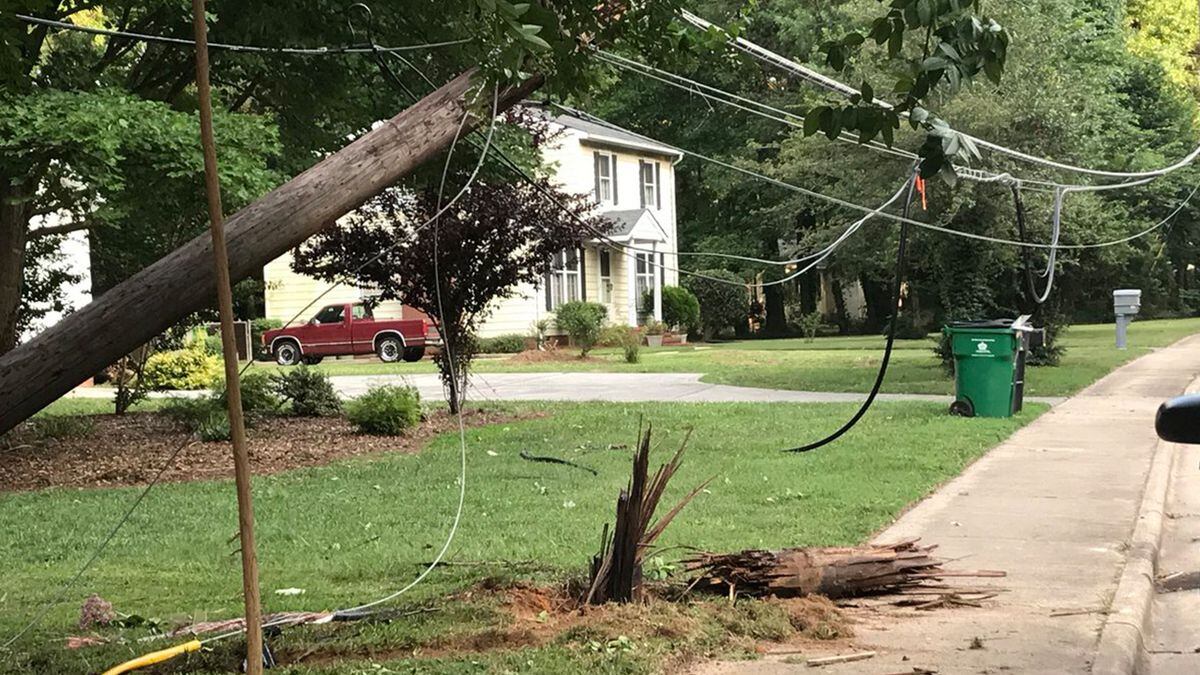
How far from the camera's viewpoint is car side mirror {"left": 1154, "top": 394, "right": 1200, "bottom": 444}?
3.06 metres

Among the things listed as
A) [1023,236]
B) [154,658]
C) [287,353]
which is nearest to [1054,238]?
[1023,236]

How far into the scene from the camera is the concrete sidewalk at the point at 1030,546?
5.52m

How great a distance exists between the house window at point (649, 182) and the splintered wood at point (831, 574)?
34.7 meters

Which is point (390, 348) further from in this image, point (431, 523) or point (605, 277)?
point (431, 523)

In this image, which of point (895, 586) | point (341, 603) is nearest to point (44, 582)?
point (341, 603)

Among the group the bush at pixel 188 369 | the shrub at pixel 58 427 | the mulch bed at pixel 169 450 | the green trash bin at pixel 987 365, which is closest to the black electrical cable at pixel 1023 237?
the green trash bin at pixel 987 365

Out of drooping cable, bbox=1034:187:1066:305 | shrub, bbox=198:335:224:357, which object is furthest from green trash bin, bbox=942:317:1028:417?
shrub, bbox=198:335:224:357

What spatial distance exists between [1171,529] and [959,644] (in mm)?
4445

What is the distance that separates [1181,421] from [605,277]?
35.7 m

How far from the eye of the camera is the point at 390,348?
33031 millimetres

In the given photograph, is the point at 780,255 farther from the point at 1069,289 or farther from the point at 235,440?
the point at 235,440

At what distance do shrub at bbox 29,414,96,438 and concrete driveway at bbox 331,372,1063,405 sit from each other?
3686 millimetres

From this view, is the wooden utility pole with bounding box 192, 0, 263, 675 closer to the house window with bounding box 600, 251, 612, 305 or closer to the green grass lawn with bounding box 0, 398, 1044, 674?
the green grass lawn with bounding box 0, 398, 1044, 674

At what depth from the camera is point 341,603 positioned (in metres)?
6.39
